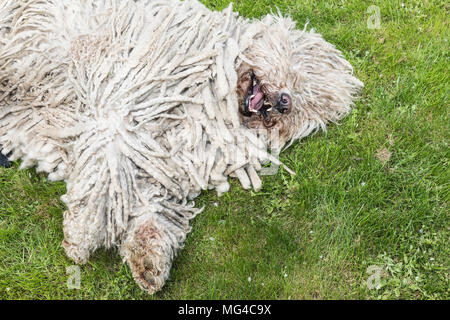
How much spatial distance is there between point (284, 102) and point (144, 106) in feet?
2.51

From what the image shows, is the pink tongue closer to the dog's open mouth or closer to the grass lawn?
the dog's open mouth

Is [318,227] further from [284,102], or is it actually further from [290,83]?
[290,83]

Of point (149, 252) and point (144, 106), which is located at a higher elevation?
point (144, 106)

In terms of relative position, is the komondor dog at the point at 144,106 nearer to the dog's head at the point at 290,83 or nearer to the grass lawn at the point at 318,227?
the dog's head at the point at 290,83

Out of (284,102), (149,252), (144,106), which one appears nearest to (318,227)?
(284,102)

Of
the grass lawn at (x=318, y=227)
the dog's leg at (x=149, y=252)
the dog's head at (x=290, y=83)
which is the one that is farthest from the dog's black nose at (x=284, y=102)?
the dog's leg at (x=149, y=252)

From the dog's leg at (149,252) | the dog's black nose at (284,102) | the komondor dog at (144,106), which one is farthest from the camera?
the dog's black nose at (284,102)

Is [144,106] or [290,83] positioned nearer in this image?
[144,106]

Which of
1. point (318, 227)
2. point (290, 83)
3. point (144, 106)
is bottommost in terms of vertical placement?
point (318, 227)

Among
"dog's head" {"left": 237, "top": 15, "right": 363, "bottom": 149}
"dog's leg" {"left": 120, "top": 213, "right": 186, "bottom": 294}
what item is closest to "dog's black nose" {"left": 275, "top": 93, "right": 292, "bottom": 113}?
"dog's head" {"left": 237, "top": 15, "right": 363, "bottom": 149}

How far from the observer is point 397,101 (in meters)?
3.33

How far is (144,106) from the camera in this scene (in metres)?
2.66

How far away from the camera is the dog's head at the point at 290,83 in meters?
2.82

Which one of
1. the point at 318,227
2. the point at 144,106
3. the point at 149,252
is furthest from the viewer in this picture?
the point at 318,227
